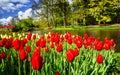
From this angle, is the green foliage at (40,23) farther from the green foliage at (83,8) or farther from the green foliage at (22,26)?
the green foliage at (22,26)

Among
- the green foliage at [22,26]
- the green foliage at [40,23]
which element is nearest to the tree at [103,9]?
the green foliage at [22,26]

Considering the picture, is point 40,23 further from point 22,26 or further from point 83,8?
point 22,26

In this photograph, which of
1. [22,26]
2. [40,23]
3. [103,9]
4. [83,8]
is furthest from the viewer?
[40,23]

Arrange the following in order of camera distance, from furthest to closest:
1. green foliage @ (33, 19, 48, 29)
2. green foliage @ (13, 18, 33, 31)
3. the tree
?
A: green foliage @ (33, 19, 48, 29) < the tree < green foliage @ (13, 18, 33, 31)

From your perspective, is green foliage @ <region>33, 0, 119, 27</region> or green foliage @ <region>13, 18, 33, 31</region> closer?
green foliage @ <region>13, 18, 33, 31</region>

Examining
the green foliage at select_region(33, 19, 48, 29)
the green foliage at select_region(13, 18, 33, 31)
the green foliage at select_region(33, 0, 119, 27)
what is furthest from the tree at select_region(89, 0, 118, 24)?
the green foliage at select_region(33, 19, 48, 29)

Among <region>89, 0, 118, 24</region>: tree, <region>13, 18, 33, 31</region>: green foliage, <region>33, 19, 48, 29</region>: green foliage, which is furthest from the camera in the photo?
<region>33, 19, 48, 29</region>: green foliage

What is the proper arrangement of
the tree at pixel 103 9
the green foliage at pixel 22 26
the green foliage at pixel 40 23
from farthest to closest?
the green foliage at pixel 40 23, the tree at pixel 103 9, the green foliage at pixel 22 26

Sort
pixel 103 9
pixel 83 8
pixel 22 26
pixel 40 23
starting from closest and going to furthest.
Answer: pixel 22 26 → pixel 103 9 → pixel 83 8 → pixel 40 23

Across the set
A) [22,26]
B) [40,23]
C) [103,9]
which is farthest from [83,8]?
[22,26]

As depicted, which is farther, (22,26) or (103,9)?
(103,9)

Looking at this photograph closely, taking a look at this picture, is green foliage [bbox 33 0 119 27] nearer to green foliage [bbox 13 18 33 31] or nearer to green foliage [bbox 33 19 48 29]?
green foliage [bbox 33 19 48 29]

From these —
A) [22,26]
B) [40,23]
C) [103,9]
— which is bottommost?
[40,23]

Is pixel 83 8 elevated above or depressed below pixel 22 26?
above
